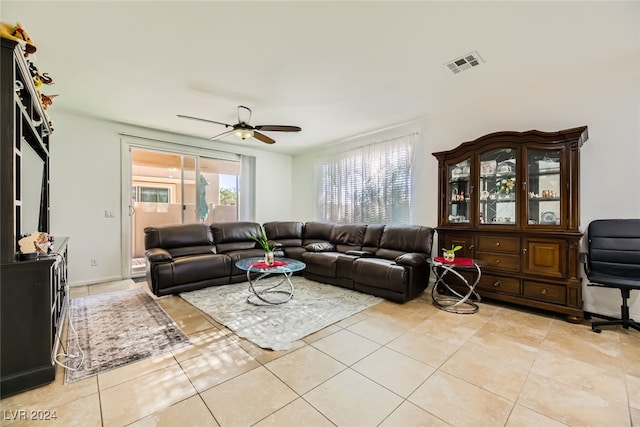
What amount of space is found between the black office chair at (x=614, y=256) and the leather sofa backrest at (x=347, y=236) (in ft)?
9.11

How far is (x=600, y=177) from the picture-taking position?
2.84m

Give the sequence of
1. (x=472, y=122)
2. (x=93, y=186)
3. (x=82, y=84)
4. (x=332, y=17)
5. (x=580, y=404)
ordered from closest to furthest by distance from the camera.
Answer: (x=580, y=404) → (x=332, y=17) → (x=82, y=84) → (x=472, y=122) → (x=93, y=186)

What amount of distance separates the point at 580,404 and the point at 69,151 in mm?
6171

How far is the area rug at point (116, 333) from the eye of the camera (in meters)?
2.00

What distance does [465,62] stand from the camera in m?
2.63

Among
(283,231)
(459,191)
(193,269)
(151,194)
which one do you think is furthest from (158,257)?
(459,191)

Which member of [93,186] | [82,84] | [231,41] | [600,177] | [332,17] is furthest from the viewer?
[93,186]

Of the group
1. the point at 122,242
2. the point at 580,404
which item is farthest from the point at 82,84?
Result: the point at 580,404

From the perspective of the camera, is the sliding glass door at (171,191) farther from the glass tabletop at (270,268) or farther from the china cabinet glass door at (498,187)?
the china cabinet glass door at (498,187)

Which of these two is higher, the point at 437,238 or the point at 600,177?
the point at 600,177

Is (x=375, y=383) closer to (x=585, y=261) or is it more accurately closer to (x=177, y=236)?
(x=585, y=261)

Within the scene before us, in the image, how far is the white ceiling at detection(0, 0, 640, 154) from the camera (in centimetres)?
197

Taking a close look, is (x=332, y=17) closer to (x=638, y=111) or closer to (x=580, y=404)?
(x=580, y=404)

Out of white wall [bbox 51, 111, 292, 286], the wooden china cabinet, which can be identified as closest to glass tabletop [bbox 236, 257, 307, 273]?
the wooden china cabinet
